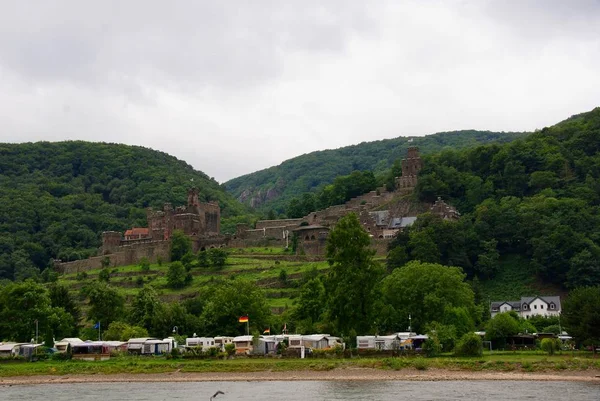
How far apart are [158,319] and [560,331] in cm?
3773

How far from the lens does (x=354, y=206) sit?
140m

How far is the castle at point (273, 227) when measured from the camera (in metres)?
123

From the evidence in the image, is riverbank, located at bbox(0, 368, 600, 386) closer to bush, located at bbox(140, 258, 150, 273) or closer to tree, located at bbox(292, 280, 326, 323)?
tree, located at bbox(292, 280, 326, 323)

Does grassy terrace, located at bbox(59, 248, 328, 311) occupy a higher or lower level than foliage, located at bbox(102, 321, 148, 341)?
higher

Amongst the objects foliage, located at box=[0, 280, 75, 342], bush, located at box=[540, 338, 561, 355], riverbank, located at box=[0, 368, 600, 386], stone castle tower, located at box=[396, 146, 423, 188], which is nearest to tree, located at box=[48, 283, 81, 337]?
foliage, located at box=[0, 280, 75, 342]

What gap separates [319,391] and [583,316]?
22084 mm

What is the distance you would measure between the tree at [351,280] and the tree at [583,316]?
14.6 m

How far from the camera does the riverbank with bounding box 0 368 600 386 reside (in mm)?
58625

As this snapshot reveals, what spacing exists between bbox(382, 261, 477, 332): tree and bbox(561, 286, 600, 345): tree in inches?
418

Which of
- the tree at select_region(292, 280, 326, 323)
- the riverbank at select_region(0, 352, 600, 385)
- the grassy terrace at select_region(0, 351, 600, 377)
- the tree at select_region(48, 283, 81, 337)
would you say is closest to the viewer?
the riverbank at select_region(0, 352, 600, 385)

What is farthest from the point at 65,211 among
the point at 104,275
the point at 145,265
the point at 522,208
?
the point at 522,208

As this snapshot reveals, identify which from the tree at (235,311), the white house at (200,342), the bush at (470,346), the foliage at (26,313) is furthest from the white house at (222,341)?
the bush at (470,346)

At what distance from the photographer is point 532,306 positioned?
97.7m

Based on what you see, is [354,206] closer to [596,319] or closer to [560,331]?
[560,331]
